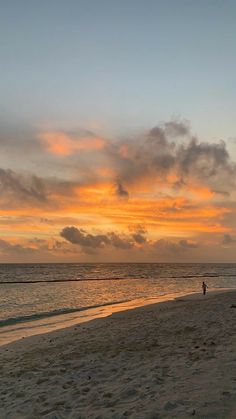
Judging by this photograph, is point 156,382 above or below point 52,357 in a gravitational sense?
above

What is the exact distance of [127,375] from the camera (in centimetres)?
994

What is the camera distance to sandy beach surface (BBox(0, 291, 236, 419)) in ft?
24.5

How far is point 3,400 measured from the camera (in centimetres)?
916

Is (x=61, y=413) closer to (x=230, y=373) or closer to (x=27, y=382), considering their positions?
(x=27, y=382)

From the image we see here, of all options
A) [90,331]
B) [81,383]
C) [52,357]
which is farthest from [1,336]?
[81,383]

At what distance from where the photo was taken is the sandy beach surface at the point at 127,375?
7473mm

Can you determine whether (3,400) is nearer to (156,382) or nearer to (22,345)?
(156,382)

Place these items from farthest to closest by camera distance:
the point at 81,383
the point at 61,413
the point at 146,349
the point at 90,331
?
the point at 90,331 < the point at 146,349 < the point at 81,383 < the point at 61,413

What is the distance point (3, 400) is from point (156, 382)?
4.02 metres

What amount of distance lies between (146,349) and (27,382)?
4471 mm

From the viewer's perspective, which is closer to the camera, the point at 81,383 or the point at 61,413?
the point at 61,413

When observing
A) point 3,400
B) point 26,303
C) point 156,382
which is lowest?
point 26,303

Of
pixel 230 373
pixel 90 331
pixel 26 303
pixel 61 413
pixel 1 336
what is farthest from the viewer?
pixel 26 303

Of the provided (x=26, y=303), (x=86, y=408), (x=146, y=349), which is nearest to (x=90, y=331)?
(x=146, y=349)
